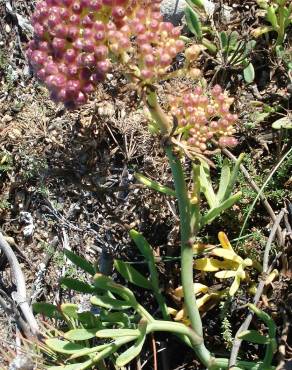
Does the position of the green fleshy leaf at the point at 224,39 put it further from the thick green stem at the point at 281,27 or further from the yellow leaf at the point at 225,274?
the yellow leaf at the point at 225,274

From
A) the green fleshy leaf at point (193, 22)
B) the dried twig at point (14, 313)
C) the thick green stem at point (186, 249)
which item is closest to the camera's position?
the thick green stem at point (186, 249)

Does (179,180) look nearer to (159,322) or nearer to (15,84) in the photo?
(159,322)

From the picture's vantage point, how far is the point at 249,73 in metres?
2.63

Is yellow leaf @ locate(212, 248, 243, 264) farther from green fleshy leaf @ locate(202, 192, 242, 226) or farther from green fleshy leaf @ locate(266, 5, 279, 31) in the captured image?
green fleshy leaf @ locate(266, 5, 279, 31)

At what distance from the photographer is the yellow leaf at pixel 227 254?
6.91ft

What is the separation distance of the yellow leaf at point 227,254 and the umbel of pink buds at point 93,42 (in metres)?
0.78

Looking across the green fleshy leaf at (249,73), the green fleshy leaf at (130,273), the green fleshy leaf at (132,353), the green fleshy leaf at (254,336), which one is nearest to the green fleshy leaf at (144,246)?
the green fleshy leaf at (130,273)

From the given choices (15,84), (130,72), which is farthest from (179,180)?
(15,84)

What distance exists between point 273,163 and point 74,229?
877 mm

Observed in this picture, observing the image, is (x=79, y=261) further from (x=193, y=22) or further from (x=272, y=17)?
(x=272, y=17)

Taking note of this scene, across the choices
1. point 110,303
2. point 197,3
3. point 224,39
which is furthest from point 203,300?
point 197,3

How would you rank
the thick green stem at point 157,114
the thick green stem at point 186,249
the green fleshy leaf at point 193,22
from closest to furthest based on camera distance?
the thick green stem at point 157,114, the thick green stem at point 186,249, the green fleshy leaf at point 193,22

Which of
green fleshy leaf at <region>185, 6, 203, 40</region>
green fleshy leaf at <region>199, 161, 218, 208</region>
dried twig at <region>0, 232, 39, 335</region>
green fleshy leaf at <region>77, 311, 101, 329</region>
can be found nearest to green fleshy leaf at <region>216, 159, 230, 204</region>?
green fleshy leaf at <region>199, 161, 218, 208</region>

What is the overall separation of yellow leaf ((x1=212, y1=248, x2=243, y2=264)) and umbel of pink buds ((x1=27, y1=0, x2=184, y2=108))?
78 cm
